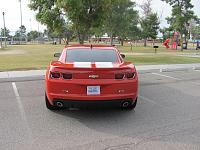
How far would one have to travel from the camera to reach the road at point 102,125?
436 cm

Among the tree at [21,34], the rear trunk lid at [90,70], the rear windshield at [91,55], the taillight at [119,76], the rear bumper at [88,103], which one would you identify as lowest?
the rear bumper at [88,103]

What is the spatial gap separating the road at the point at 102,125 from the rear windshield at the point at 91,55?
115 centimetres

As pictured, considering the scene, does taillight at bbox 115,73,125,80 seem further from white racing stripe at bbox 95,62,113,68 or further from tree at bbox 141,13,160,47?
tree at bbox 141,13,160,47

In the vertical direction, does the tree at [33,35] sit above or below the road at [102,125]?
above

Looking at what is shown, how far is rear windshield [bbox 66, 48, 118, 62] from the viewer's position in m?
6.29

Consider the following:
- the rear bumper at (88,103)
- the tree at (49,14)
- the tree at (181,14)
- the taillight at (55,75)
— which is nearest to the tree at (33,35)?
the tree at (181,14)

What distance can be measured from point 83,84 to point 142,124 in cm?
137

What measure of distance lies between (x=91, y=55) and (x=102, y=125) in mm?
1821

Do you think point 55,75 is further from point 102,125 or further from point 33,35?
point 33,35

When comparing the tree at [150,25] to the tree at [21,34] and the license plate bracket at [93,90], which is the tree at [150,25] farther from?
the tree at [21,34]

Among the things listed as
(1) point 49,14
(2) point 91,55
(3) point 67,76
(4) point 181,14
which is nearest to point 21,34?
(4) point 181,14

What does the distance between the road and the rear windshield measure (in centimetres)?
115

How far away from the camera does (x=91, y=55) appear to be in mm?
6445

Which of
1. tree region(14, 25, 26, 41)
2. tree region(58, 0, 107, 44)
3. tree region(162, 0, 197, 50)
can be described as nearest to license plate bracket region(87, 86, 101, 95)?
tree region(58, 0, 107, 44)
